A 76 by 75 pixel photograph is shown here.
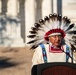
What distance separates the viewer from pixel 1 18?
27.2m

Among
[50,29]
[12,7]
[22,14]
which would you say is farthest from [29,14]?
[50,29]

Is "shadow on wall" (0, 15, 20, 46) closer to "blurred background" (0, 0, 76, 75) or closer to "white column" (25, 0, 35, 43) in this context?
"blurred background" (0, 0, 76, 75)

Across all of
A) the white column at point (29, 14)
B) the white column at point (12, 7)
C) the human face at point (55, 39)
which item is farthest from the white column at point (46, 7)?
the human face at point (55, 39)

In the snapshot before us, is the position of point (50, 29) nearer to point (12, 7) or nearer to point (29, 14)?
point (12, 7)

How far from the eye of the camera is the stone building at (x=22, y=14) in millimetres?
27047

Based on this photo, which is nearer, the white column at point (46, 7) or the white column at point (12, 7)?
the white column at point (12, 7)

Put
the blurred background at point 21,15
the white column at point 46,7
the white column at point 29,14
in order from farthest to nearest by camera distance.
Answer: the white column at point 29,14
the white column at point 46,7
the blurred background at point 21,15

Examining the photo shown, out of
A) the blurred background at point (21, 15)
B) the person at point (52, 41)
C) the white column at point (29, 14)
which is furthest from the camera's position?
the white column at point (29, 14)

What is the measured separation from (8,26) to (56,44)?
74.6 ft

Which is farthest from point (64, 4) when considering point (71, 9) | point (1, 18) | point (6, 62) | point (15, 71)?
point (15, 71)

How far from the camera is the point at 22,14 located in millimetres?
30781

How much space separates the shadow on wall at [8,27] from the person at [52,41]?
71.4ft

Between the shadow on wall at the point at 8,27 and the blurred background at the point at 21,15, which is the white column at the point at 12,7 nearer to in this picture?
the blurred background at the point at 21,15

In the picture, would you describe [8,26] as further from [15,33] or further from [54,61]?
[54,61]
